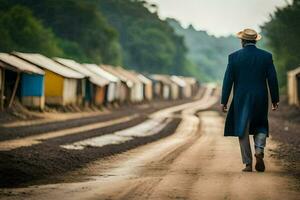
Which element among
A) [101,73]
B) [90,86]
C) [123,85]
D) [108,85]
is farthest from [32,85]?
[123,85]

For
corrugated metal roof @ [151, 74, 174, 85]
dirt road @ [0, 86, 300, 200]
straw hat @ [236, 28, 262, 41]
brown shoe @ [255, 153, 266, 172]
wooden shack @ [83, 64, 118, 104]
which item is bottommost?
dirt road @ [0, 86, 300, 200]

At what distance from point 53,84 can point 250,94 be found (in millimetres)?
33482

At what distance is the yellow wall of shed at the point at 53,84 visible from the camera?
4241 cm

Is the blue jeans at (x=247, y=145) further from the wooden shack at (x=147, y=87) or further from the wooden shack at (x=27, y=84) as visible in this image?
the wooden shack at (x=147, y=87)

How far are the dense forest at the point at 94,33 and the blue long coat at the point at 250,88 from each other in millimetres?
53037

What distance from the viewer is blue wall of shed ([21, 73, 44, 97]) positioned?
39.2 m

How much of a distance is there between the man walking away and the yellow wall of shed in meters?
33.0

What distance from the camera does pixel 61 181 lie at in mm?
9555

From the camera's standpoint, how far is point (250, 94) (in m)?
9.91

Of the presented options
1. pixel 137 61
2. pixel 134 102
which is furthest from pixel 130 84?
pixel 137 61

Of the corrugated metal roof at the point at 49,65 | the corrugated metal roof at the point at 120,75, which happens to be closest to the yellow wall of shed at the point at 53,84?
the corrugated metal roof at the point at 49,65

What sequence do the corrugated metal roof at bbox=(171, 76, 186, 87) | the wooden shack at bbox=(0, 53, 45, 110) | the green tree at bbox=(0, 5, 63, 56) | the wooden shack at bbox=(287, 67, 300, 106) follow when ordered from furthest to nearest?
the corrugated metal roof at bbox=(171, 76, 186, 87) < the green tree at bbox=(0, 5, 63, 56) < the wooden shack at bbox=(287, 67, 300, 106) < the wooden shack at bbox=(0, 53, 45, 110)

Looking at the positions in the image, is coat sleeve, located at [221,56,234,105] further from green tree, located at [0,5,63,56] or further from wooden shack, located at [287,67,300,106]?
green tree, located at [0,5,63,56]

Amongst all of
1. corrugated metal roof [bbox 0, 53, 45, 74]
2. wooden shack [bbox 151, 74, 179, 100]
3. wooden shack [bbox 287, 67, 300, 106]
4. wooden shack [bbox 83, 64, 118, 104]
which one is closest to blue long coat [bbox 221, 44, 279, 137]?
corrugated metal roof [bbox 0, 53, 45, 74]
